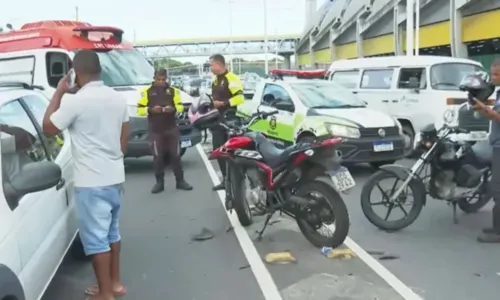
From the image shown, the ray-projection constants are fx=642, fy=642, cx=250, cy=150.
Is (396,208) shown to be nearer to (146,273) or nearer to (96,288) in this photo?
(146,273)

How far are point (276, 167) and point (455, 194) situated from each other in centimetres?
189

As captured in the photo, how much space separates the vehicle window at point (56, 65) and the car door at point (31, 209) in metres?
6.73

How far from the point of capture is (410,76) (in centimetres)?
1253

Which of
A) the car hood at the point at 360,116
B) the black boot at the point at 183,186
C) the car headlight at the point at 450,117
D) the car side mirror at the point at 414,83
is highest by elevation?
the car side mirror at the point at 414,83

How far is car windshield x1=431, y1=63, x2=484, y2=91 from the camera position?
11984 mm

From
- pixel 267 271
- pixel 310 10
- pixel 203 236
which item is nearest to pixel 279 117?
pixel 203 236

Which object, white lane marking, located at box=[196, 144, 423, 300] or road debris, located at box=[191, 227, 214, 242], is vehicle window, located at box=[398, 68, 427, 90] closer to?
white lane marking, located at box=[196, 144, 423, 300]

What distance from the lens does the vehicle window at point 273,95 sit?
37.4 feet

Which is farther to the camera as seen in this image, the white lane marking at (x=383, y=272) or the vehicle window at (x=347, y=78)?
the vehicle window at (x=347, y=78)

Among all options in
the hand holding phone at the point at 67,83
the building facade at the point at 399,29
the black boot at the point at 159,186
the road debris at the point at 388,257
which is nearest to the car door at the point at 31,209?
the hand holding phone at the point at 67,83

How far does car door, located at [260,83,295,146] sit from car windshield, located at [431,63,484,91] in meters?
2.91

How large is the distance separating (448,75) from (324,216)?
6.98 m

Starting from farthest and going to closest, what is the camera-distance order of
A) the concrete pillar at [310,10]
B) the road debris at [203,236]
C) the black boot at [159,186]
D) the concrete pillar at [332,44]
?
the concrete pillar at [310,10] → the concrete pillar at [332,44] → the black boot at [159,186] → the road debris at [203,236]

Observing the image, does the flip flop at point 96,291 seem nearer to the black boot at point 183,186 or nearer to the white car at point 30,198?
the white car at point 30,198
